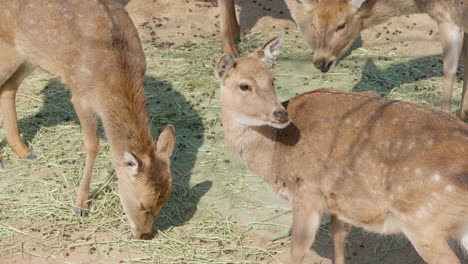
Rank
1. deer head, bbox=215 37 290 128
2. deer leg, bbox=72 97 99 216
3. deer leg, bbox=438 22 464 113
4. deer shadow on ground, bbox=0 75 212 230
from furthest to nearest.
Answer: deer leg, bbox=438 22 464 113
deer shadow on ground, bbox=0 75 212 230
deer leg, bbox=72 97 99 216
deer head, bbox=215 37 290 128

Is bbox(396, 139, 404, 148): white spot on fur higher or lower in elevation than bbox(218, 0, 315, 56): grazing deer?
higher

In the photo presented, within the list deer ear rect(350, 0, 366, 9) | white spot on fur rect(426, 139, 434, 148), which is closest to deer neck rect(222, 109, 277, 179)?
white spot on fur rect(426, 139, 434, 148)

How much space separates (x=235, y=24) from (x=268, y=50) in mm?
4496

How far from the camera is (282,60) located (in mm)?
10195

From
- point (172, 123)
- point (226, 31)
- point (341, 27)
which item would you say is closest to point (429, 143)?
point (341, 27)

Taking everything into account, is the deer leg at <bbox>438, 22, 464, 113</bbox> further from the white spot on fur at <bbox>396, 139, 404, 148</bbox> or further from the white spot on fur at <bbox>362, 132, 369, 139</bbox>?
the white spot on fur at <bbox>396, 139, 404, 148</bbox>

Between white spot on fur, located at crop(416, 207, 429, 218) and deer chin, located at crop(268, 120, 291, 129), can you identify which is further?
deer chin, located at crop(268, 120, 291, 129)

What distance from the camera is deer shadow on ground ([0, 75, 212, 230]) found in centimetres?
720

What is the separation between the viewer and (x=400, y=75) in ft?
31.8

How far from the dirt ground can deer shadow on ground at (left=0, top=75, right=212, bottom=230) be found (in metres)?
0.01

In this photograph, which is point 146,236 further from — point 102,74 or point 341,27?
point 341,27

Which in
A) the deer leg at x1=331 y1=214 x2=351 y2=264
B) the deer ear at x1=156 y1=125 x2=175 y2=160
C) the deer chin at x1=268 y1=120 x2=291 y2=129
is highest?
the deer chin at x1=268 y1=120 x2=291 y2=129

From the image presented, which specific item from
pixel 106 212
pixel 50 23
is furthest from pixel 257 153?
pixel 50 23

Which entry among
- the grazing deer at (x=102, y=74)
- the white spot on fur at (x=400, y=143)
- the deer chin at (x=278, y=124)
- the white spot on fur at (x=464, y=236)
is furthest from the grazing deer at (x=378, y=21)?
the white spot on fur at (x=464, y=236)
